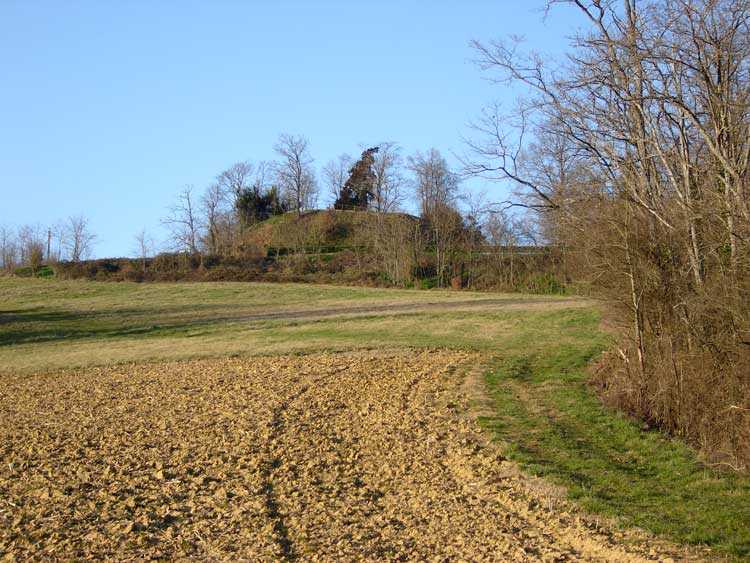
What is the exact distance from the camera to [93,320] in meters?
33.0

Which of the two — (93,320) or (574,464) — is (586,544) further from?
(93,320)

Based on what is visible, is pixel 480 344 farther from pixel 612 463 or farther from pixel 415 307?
pixel 612 463

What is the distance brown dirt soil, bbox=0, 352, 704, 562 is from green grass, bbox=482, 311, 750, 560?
428 millimetres

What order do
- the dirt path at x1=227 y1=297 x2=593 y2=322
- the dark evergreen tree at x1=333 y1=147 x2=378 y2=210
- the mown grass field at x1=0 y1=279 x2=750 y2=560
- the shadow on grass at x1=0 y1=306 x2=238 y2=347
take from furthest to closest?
the dark evergreen tree at x1=333 y1=147 x2=378 y2=210
the dirt path at x1=227 y1=297 x2=593 y2=322
the shadow on grass at x1=0 y1=306 x2=238 y2=347
the mown grass field at x1=0 y1=279 x2=750 y2=560

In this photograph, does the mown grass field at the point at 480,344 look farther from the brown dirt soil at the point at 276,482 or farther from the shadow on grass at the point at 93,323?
the brown dirt soil at the point at 276,482

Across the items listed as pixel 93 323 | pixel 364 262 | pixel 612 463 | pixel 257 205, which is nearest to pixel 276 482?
pixel 612 463

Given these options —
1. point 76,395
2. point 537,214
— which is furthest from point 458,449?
point 76,395

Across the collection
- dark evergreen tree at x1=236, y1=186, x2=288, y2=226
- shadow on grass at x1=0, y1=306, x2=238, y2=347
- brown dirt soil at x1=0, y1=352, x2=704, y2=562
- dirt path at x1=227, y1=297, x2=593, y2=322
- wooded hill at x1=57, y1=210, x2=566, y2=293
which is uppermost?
dark evergreen tree at x1=236, y1=186, x2=288, y2=226

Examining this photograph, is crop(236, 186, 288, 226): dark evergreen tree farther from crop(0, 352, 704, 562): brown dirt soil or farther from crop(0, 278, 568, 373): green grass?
crop(0, 352, 704, 562): brown dirt soil

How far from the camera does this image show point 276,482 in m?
9.01

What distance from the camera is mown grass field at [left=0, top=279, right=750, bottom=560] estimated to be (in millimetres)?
7988

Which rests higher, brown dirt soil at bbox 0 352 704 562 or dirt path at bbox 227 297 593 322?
dirt path at bbox 227 297 593 322

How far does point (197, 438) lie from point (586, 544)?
6.34 m

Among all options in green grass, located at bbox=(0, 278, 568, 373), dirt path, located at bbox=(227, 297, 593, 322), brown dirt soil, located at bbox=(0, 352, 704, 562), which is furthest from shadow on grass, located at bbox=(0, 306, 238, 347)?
brown dirt soil, located at bbox=(0, 352, 704, 562)
